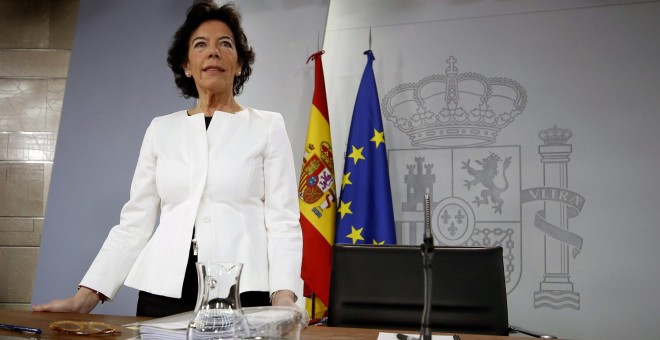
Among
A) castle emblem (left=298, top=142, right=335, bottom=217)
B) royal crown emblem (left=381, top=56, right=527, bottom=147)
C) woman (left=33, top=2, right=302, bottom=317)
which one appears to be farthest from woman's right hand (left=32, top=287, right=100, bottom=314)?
royal crown emblem (left=381, top=56, right=527, bottom=147)

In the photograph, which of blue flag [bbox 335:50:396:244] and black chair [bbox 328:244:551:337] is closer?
black chair [bbox 328:244:551:337]

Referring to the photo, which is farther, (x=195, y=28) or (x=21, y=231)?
(x=21, y=231)

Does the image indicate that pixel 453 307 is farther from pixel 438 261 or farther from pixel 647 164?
pixel 647 164

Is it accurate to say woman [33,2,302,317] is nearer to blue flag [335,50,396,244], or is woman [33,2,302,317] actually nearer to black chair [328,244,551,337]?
black chair [328,244,551,337]

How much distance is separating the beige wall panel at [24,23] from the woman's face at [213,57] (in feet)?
8.68

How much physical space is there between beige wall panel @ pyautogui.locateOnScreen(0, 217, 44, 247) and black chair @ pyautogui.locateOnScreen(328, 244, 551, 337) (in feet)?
9.57

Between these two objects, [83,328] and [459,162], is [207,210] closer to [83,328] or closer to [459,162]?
[83,328]

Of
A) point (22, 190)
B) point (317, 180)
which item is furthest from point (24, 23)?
point (317, 180)

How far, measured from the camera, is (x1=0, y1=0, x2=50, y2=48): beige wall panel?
13.8 feet

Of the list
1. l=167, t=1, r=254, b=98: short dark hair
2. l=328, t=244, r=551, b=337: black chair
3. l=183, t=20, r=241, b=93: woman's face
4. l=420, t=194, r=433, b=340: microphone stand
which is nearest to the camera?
l=420, t=194, r=433, b=340: microphone stand

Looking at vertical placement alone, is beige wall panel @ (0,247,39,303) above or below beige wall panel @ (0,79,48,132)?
below

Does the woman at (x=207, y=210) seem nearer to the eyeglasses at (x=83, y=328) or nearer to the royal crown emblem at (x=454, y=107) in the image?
the eyeglasses at (x=83, y=328)

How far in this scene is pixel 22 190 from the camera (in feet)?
13.3

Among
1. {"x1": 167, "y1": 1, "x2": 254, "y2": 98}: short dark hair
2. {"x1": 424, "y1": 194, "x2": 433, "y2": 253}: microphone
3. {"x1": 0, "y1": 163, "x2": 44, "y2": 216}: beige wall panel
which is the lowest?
{"x1": 424, "y1": 194, "x2": 433, "y2": 253}: microphone
